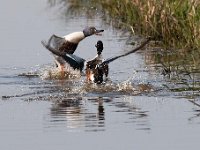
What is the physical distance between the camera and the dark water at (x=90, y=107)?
9.62m

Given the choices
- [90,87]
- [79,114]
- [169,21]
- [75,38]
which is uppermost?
[169,21]

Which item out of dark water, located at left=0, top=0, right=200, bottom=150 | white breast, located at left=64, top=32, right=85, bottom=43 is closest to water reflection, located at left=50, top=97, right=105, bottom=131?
dark water, located at left=0, top=0, right=200, bottom=150

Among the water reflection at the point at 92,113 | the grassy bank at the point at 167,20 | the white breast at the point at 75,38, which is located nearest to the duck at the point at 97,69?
the water reflection at the point at 92,113

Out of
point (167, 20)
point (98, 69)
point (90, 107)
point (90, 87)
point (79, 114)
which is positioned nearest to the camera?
point (79, 114)

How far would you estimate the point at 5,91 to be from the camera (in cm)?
1330

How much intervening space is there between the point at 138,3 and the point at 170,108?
7716 mm

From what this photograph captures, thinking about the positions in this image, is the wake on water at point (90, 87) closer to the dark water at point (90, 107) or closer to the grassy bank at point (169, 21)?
the dark water at point (90, 107)

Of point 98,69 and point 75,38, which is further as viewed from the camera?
point 75,38

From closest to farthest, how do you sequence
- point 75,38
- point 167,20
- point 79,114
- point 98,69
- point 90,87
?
point 79,114 → point 90,87 → point 98,69 → point 75,38 → point 167,20

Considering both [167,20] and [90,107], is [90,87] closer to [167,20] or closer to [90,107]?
[90,107]

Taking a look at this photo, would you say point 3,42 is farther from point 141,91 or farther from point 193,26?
point 141,91

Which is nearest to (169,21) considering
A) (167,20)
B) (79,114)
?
(167,20)

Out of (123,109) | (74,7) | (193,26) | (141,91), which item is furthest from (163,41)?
(74,7)

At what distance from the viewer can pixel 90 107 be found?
11766 mm
